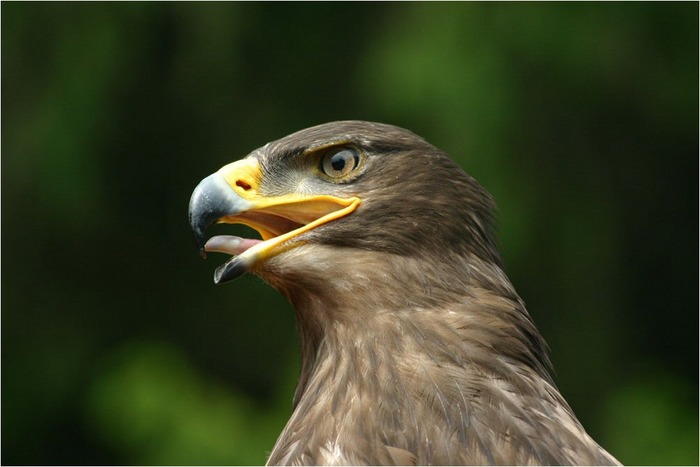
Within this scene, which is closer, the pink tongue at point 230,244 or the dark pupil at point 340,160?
the pink tongue at point 230,244

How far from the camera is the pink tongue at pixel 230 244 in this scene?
309 centimetres

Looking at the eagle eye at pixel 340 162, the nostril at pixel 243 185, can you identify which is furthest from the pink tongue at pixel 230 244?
the eagle eye at pixel 340 162

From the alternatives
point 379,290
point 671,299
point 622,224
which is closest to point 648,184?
point 622,224

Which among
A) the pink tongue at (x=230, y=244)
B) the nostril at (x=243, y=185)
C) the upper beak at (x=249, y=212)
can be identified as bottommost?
the pink tongue at (x=230, y=244)

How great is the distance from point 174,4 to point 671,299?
318cm

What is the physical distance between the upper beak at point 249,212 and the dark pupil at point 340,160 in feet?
0.31

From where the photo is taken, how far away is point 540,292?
6688mm

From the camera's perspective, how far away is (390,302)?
10.0ft

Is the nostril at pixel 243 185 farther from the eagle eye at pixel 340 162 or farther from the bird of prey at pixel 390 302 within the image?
the eagle eye at pixel 340 162

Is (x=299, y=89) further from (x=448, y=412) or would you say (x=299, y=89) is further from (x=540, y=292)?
(x=448, y=412)

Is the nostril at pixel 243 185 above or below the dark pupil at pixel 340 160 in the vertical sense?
below

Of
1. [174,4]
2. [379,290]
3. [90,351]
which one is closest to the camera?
[379,290]

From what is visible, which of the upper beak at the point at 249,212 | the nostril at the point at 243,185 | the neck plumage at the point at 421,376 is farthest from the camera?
the nostril at the point at 243,185

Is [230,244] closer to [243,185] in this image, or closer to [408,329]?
[243,185]
